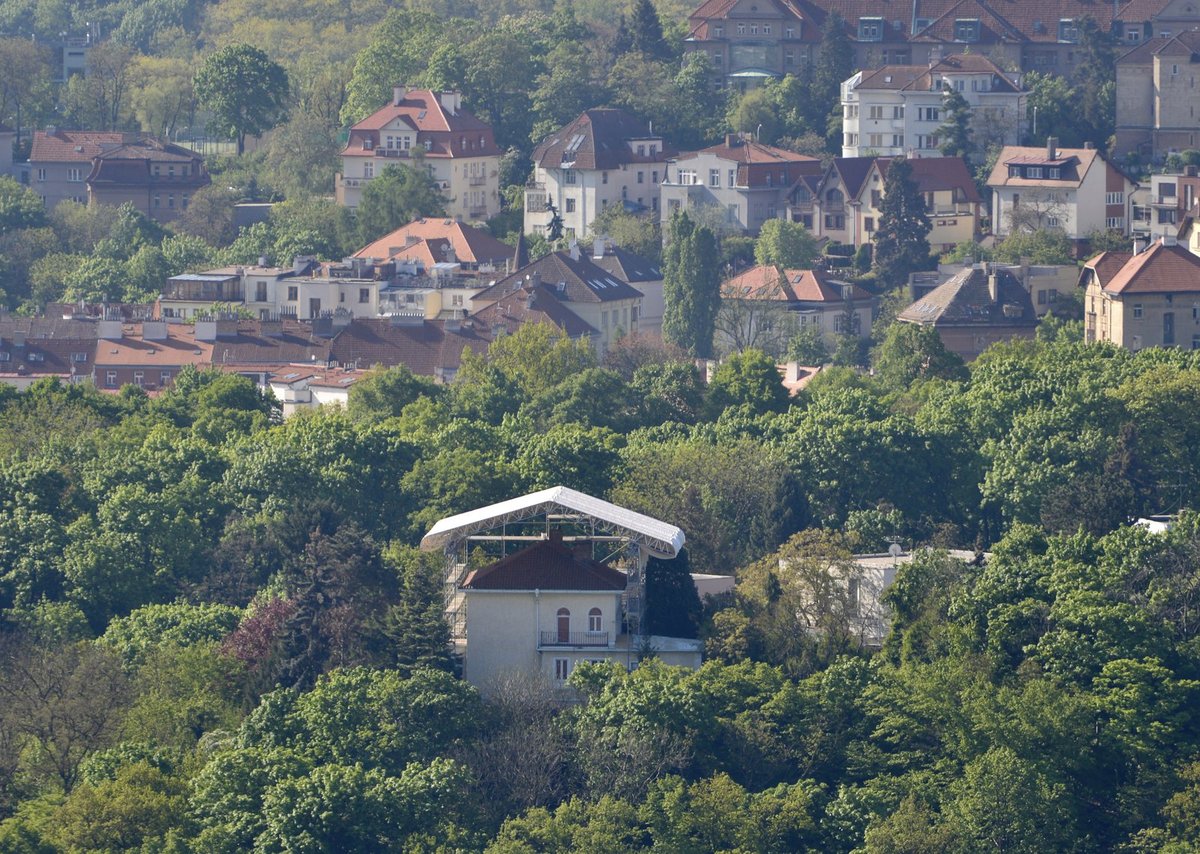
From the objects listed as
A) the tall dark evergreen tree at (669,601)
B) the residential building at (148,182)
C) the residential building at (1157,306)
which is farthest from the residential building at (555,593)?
the residential building at (148,182)

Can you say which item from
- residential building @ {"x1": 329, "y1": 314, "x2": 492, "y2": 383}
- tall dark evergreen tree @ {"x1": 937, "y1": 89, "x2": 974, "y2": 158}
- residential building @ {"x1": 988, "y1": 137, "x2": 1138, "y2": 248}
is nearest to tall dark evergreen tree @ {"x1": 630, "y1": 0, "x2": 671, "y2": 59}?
tall dark evergreen tree @ {"x1": 937, "y1": 89, "x2": 974, "y2": 158}

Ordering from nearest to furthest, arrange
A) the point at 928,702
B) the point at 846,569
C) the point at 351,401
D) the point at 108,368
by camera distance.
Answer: the point at 928,702
the point at 846,569
the point at 351,401
the point at 108,368

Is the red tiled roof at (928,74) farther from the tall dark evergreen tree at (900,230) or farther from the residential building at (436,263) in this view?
the residential building at (436,263)

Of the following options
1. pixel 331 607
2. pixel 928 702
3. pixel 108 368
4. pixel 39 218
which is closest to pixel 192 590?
Result: pixel 331 607

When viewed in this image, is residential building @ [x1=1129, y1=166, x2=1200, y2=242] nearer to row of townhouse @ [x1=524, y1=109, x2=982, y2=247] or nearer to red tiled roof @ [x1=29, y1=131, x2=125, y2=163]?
row of townhouse @ [x1=524, y1=109, x2=982, y2=247]

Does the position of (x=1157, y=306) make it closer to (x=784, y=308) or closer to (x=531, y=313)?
(x=784, y=308)

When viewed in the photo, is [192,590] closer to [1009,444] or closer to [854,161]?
[1009,444]
